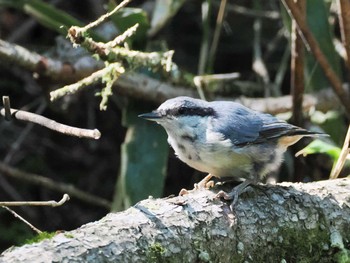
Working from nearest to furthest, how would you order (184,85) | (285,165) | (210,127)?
1. (210,127)
2. (184,85)
3. (285,165)

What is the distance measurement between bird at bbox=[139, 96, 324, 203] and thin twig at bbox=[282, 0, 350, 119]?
26.1 inches

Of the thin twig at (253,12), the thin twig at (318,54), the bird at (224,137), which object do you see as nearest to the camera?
the bird at (224,137)

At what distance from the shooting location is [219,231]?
211cm

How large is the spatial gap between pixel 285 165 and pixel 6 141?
1.73 metres

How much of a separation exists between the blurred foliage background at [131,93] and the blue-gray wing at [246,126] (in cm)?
93

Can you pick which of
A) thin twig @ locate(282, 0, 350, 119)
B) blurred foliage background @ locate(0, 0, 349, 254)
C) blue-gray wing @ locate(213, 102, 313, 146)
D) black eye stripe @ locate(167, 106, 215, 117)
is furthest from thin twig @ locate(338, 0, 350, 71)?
black eye stripe @ locate(167, 106, 215, 117)

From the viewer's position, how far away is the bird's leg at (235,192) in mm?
2253

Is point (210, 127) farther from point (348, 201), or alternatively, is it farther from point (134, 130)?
point (134, 130)

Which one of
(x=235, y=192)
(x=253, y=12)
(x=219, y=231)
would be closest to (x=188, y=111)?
(x=235, y=192)

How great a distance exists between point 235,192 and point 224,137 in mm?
408

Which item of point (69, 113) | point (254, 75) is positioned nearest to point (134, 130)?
point (69, 113)

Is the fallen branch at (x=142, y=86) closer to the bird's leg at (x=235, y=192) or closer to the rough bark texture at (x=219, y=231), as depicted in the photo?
the bird's leg at (x=235, y=192)

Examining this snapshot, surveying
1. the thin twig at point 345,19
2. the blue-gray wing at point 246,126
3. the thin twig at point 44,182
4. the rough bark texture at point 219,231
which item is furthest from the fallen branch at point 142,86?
Result: the rough bark texture at point 219,231

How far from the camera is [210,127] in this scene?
2.76 meters
